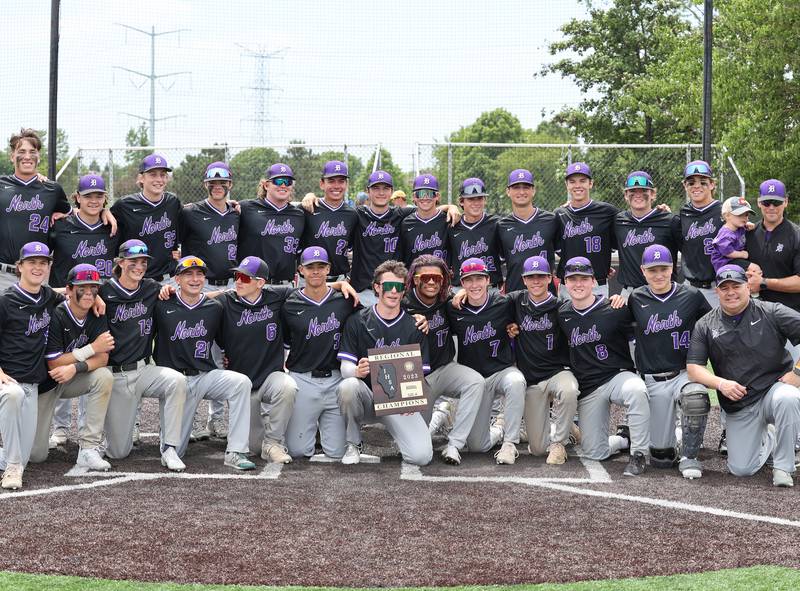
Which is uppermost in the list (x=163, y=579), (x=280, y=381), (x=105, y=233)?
(x=105, y=233)

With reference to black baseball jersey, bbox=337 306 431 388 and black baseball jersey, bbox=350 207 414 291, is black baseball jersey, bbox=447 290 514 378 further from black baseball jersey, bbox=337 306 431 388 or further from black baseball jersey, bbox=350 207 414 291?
black baseball jersey, bbox=350 207 414 291

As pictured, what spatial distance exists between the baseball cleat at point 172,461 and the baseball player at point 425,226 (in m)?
2.63

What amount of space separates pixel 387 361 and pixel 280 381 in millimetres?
850

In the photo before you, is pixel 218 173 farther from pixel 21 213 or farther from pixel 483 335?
pixel 483 335

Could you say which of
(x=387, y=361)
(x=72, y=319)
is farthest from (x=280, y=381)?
(x=72, y=319)

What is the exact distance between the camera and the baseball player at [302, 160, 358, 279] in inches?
327

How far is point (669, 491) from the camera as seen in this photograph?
626 centimetres

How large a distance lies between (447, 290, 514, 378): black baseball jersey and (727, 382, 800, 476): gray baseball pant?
70.2 inches

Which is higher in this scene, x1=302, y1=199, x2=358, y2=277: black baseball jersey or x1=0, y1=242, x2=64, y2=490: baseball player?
x1=302, y1=199, x2=358, y2=277: black baseball jersey

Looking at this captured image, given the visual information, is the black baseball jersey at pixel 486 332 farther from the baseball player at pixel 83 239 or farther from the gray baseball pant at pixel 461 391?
the baseball player at pixel 83 239

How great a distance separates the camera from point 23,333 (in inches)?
265

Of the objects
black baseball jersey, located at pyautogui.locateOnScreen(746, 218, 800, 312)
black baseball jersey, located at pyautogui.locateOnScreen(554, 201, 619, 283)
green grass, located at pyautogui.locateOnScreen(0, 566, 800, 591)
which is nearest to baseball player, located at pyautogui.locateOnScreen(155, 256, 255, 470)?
green grass, located at pyautogui.locateOnScreen(0, 566, 800, 591)

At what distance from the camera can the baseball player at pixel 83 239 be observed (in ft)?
25.2

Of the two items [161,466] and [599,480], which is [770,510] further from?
[161,466]
